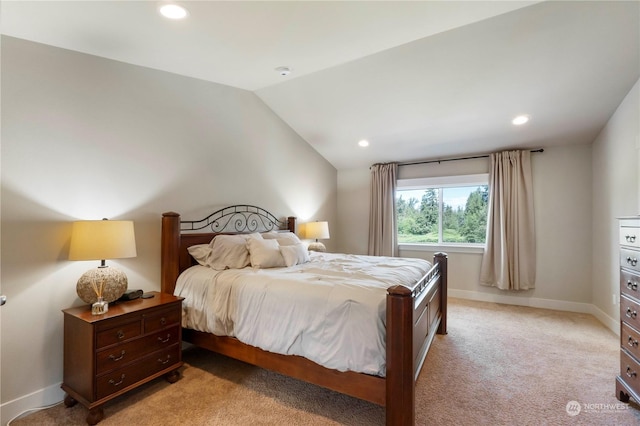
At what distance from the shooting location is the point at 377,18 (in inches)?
89.0

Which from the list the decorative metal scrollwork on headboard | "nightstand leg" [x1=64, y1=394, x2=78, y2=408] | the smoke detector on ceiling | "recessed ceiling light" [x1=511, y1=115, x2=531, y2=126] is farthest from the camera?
"recessed ceiling light" [x1=511, y1=115, x2=531, y2=126]

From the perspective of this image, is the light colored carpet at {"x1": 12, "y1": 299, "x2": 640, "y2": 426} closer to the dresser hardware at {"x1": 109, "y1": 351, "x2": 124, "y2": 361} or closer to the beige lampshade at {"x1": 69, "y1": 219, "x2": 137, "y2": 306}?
the dresser hardware at {"x1": 109, "y1": 351, "x2": 124, "y2": 361}

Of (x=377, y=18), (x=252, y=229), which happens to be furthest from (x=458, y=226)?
(x=377, y=18)

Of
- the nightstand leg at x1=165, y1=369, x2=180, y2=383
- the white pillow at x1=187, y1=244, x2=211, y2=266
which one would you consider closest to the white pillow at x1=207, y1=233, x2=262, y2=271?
the white pillow at x1=187, y1=244, x2=211, y2=266

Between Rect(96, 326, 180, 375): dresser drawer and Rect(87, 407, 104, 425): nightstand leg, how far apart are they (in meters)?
0.23

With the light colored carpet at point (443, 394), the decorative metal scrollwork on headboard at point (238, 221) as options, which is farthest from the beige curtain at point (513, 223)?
the decorative metal scrollwork on headboard at point (238, 221)

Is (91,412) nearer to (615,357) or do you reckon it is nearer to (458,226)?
(615,357)

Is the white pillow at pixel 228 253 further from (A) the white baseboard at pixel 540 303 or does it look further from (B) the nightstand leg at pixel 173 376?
(A) the white baseboard at pixel 540 303

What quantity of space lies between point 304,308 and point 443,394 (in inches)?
50.6

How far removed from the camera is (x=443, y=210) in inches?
207

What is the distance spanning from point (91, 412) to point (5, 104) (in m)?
2.10

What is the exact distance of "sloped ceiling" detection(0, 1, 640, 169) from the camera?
6.81 feet

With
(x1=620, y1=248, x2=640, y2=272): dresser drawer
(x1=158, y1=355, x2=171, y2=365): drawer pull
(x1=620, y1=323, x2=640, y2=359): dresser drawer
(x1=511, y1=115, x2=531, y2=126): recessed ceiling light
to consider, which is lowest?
(x1=158, y1=355, x2=171, y2=365): drawer pull

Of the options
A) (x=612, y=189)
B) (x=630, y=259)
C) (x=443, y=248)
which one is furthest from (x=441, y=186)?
(x=630, y=259)
